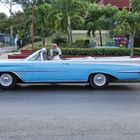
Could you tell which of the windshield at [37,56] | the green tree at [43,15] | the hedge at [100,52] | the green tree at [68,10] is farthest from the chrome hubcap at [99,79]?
the green tree at [43,15]

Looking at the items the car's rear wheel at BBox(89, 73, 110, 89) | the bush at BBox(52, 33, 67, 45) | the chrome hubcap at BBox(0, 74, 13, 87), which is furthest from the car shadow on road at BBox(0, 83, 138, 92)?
the bush at BBox(52, 33, 67, 45)

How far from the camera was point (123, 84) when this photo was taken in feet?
46.0

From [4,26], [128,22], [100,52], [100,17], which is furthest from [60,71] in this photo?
[4,26]

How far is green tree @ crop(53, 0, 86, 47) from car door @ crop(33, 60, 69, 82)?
1427 cm

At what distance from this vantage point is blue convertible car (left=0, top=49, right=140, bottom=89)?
1237cm

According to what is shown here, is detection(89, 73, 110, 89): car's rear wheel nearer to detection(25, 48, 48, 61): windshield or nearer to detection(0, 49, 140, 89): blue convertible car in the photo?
detection(0, 49, 140, 89): blue convertible car

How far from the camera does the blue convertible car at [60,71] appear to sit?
12.4 meters

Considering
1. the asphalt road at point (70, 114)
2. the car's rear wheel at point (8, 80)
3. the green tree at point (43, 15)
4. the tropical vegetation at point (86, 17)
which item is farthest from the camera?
the green tree at point (43, 15)

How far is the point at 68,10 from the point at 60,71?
14.7 m

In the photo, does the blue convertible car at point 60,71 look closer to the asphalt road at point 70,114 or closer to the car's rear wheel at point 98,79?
the car's rear wheel at point 98,79

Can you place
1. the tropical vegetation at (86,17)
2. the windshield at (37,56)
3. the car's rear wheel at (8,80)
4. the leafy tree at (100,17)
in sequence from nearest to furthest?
the car's rear wheel at (8,80) < the windshield at (37,56) < the tropical vegetation at (86,17) < the leafy tree at (100,17)

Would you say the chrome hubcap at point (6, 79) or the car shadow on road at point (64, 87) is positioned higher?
the chrome hubcap at point (6, 79)

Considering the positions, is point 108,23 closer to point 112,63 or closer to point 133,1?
point 133,1

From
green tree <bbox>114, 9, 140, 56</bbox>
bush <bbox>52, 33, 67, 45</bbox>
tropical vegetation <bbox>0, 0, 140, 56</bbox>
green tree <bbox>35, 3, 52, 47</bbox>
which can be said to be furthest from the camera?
bush <bbox>52, 33, 67, 45</bbox>
